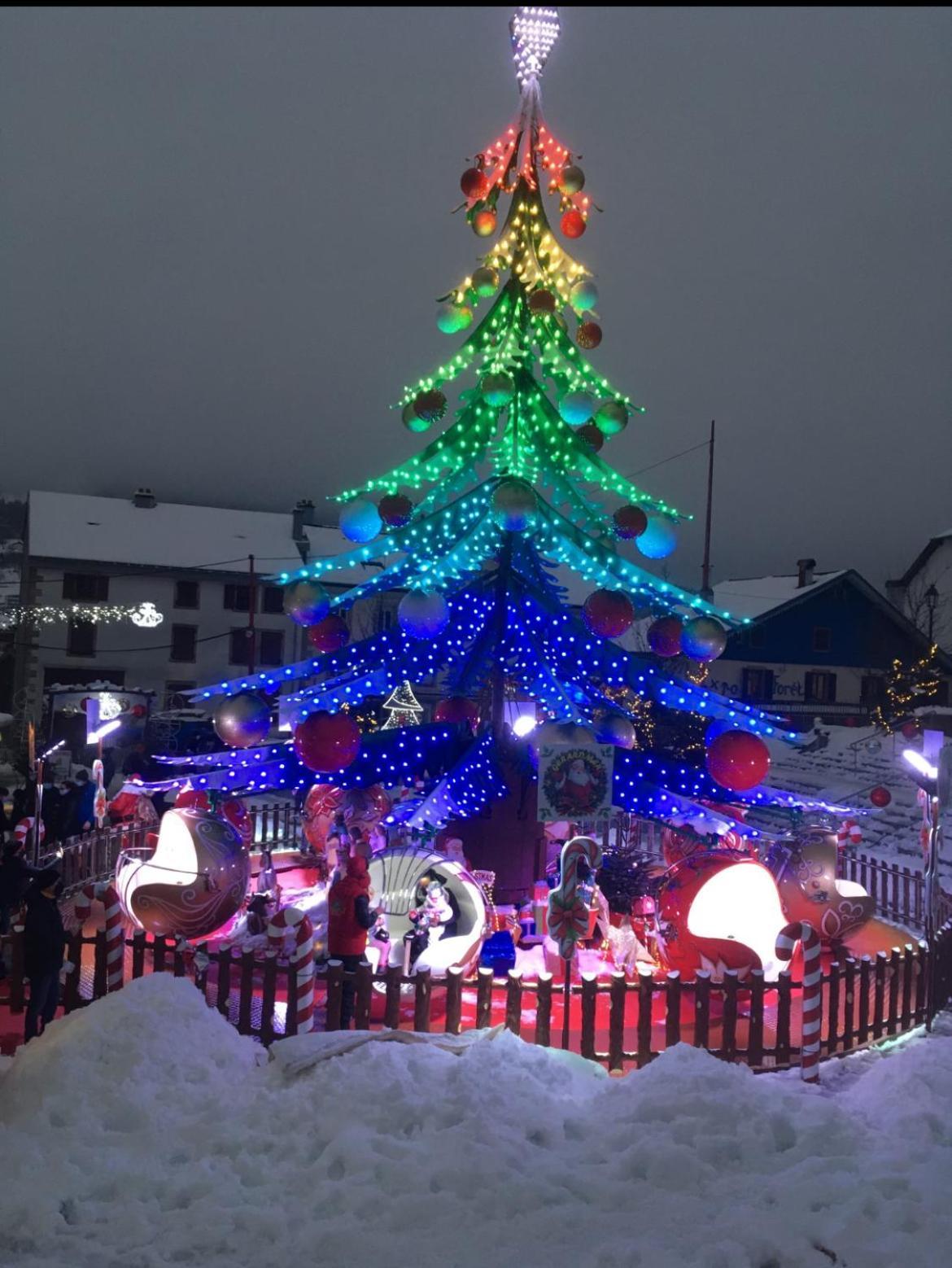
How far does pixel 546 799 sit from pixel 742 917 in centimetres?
228

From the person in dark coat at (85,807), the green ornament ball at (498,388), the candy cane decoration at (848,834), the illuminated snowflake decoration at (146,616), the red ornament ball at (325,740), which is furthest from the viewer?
the illuminated snowflake decoration at (146,616)

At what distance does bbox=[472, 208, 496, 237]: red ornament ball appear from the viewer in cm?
1184

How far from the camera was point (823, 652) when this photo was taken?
4122 cm

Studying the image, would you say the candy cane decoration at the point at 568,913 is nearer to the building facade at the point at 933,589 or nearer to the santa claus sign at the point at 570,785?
the santa claus sign at the point at 570,785

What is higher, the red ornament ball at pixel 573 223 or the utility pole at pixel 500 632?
the red ornament ball at pixel 573 223

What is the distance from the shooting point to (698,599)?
11258mm

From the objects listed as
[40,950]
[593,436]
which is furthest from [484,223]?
[40,950]

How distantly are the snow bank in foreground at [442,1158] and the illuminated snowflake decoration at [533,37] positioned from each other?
39.0 feet

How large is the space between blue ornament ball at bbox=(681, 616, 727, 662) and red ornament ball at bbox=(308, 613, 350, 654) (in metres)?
4.26

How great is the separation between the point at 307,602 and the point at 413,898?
3.80m

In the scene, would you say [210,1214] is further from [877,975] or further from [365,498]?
[365,498]

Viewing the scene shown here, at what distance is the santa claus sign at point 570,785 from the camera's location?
8.98 metres

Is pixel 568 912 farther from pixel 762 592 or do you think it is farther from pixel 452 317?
pixel 762 592

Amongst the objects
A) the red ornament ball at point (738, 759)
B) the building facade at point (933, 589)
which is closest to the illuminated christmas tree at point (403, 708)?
the red ornament ball at point (738, 759)
